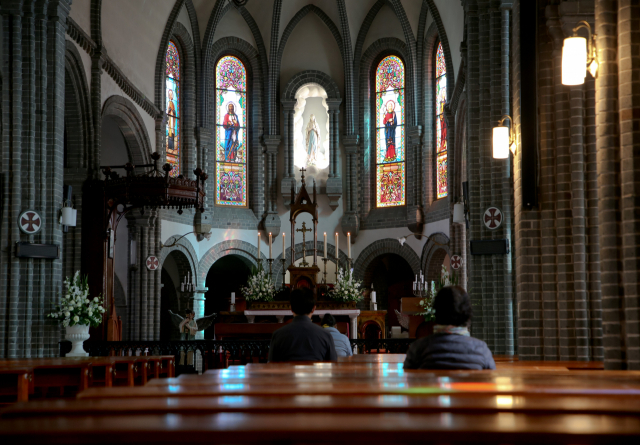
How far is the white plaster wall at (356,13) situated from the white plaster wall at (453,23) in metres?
3.51

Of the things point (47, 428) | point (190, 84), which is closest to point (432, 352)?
point (47, 428)

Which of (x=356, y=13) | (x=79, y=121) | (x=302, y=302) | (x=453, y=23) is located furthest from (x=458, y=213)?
(x=356, y=13)

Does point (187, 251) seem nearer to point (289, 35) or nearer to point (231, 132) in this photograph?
point (231, 132)

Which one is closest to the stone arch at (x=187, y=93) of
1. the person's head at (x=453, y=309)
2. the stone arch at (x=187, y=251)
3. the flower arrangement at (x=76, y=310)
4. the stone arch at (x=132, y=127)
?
the stone arch at (x=187, y=251)

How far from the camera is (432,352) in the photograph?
3.80 metres

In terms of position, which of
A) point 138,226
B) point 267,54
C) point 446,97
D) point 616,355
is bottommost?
point 616,355

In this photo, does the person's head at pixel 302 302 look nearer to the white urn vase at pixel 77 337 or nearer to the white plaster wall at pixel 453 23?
the white urn vase at pixel 77 337

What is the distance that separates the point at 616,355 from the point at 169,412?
13.0 ft

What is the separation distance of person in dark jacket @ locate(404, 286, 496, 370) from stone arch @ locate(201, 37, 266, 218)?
19.0 m

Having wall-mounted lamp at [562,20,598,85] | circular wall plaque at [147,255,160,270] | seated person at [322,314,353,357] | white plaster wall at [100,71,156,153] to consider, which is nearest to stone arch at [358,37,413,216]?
white plaster wall at [100,71,156,153]

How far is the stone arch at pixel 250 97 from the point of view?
74.0ft

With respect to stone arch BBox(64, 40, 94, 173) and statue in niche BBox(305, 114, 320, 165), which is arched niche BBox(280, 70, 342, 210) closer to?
statue in niche BBox(305, 114, 320, 165)

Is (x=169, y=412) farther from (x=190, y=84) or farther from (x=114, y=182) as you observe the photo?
(x=190, y=84)

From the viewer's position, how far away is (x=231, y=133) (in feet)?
76.4
